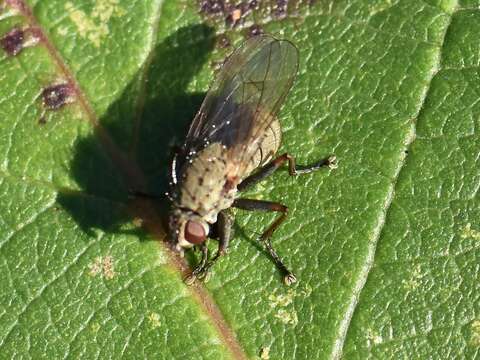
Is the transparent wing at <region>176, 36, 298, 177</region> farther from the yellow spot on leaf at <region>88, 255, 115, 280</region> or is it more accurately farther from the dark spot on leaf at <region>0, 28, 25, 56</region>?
the dark spot on leaf at <region>0, 28, 25, 56</region>

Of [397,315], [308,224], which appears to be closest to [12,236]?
[308,224]

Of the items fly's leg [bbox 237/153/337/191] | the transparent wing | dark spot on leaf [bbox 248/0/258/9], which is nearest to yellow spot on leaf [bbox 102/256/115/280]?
the transparent wing

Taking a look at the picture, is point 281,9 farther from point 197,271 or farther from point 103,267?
point 103,267

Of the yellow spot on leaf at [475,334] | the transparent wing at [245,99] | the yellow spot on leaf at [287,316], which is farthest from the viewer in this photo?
the transparent wing at [245,99]

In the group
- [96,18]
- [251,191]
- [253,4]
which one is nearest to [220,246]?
[251,191]

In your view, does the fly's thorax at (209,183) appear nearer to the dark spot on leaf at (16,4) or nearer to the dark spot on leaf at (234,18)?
the dark spot on leaf at (234,18)

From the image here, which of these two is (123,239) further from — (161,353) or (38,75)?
(38,75)

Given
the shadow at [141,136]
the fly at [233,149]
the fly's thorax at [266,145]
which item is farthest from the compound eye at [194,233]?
the fly's thorax at [266,145]
